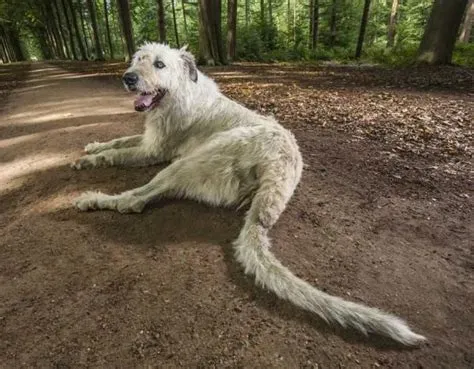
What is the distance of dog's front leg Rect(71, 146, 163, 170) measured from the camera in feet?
15.2

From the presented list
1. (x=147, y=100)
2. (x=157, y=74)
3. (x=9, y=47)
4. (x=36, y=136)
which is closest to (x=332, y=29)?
(x=36, y=136)

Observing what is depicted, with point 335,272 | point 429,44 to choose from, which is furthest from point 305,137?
point 429,44

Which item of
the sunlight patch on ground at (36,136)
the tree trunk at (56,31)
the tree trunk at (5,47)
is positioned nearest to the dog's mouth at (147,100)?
the sunlight patch on ground at (36,136)

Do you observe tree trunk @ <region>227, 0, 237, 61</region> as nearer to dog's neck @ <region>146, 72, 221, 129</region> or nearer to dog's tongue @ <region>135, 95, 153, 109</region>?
dog's neck @ <region>146, 72, 221, 129</region>

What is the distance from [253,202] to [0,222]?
2656 millimetres

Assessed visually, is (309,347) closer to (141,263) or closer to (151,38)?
(141,263)

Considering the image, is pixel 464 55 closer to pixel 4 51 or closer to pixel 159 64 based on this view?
pixel 159 64

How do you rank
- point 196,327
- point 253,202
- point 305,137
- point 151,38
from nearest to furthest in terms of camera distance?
point 196,327
point 253,202
point 305,137
point 151,38

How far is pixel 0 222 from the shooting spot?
143 inches

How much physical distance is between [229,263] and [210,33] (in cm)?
1448

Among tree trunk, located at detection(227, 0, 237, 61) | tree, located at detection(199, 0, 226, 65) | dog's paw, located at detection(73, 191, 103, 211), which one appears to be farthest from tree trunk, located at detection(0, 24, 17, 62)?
dog's paw, located at detection(73, 191, 103, 211)

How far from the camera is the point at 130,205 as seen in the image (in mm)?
3590

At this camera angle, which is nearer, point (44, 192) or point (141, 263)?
point (141, 263)

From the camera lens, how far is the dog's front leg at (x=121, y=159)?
4621mm
